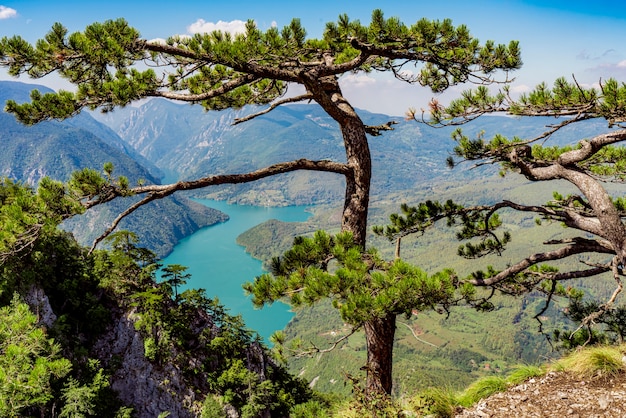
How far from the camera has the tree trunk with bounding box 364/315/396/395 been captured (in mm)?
4430

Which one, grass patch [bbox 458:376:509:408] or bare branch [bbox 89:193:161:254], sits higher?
bare branch [bbox 89:193:161:254]

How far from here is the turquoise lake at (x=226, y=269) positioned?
284 feet

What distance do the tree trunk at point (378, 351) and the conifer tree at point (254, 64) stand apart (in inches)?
0.6

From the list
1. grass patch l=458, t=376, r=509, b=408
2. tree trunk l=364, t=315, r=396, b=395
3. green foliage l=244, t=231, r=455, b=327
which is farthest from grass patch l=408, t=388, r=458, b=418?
green foliage l=244, t=231, r=455, b=327

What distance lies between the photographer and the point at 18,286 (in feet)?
46.7

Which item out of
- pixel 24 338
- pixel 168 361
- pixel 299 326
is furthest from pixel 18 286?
pixel 299 326

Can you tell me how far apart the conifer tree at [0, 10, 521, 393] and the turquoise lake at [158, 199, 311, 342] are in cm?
6315

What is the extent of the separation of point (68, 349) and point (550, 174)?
1823 centimetres

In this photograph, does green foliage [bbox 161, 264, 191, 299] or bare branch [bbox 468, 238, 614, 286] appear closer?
bare branch [bbox 468, 238, 614, 286]

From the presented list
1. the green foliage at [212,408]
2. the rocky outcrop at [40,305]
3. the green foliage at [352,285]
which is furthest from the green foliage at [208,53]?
the green foliage at [212,408]

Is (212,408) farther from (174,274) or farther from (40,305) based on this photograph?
(40,305)

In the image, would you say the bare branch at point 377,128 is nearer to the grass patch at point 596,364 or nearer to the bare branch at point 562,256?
the bare branch at point 562,256

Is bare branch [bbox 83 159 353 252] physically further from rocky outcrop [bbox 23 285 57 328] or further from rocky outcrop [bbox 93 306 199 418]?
rocky outcrop [bbox 93 306 199 418]

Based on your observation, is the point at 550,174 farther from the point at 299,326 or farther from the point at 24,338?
the point at 299,326
